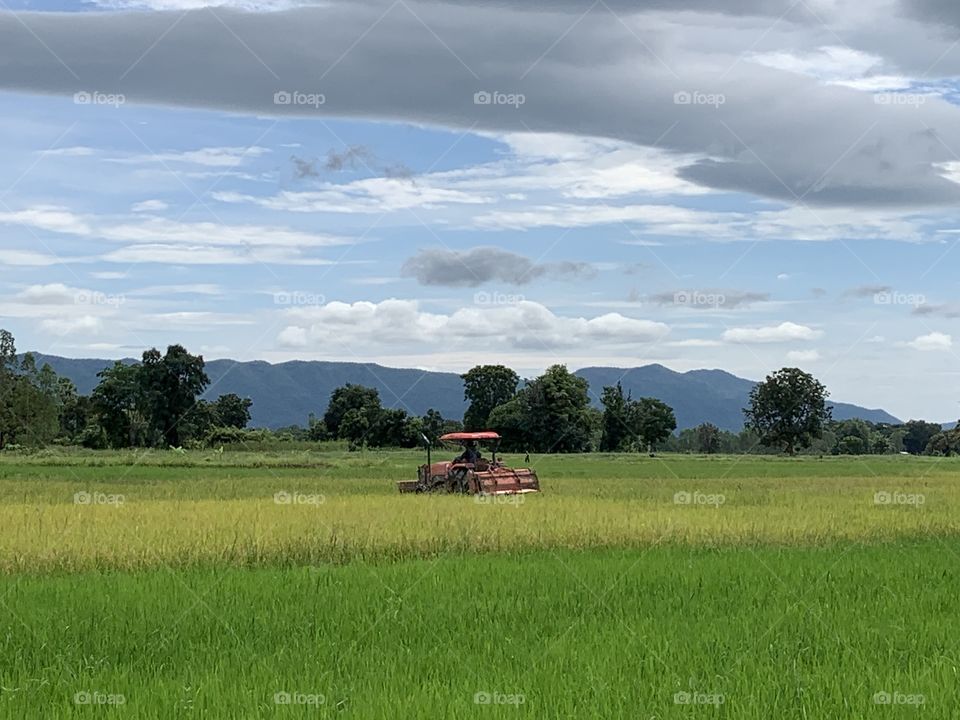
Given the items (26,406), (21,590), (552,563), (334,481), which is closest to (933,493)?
(334,481)

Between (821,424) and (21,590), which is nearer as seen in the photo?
(21,590)

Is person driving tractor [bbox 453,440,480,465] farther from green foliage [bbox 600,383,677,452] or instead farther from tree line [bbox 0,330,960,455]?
green foliage [bbox 600,383,677,452]

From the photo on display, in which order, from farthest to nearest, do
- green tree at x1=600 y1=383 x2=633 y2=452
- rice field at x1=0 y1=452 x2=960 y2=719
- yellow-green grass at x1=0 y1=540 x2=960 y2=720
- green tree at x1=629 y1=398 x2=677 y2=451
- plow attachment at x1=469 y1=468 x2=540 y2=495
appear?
1. green tree at x1=629 y1=398 x2=677 y2=451
2. green tree at x1=600 y1=383 x2=633 y2=452
3. plow attachment at x1=469 y1=468 x2=540 y2=495
4. rice field at x1=0 y1=452 x2=960 y2=719
5. yellow-green grass at x1=0 y1=540 x2=960 y2=720

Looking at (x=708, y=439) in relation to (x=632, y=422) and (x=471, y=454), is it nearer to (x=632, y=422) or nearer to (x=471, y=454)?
(x=632, y=422)

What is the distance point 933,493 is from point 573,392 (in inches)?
2723

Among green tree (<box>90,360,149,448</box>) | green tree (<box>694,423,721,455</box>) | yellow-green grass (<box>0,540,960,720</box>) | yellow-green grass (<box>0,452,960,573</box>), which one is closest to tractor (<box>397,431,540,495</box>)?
yellow-green grass (<box>0,452,960,573</box>)

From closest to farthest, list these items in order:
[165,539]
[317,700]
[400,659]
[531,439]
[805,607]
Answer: [317,700] < [400,659] < [805,607] < [165,539] < [531,439]

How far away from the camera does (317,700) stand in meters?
8.73

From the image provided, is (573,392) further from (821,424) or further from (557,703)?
(557,703)

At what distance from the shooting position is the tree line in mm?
106250

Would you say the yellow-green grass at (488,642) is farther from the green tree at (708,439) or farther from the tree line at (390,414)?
the green tree at (708,439)

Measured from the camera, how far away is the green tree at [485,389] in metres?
127

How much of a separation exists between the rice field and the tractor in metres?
4.74

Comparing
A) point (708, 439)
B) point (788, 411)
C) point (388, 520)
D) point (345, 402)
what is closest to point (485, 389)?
point (345, 402)
